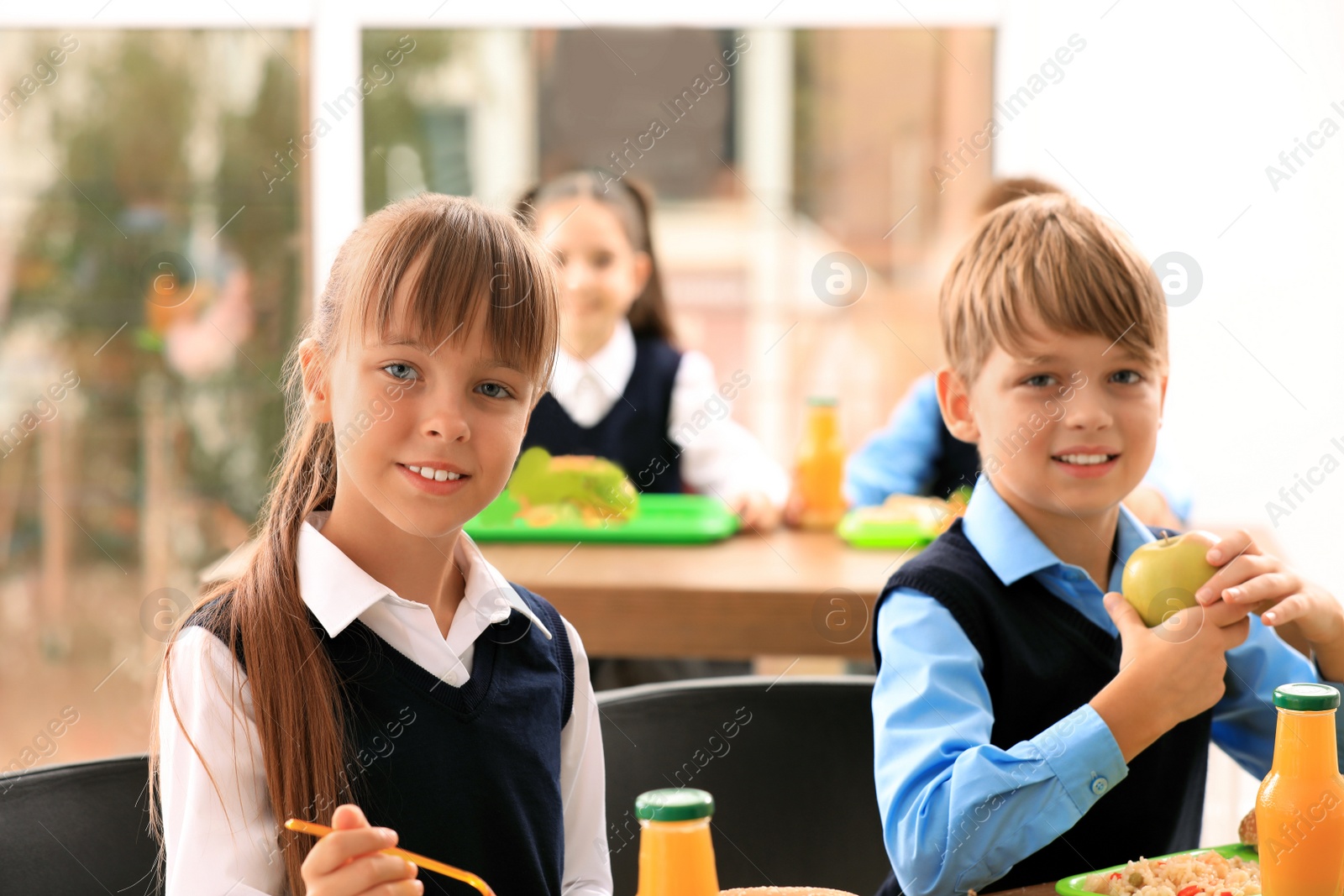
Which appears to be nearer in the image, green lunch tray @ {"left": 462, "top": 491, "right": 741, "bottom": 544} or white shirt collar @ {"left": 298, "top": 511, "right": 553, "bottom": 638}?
white shirt collar @ {"left": 298, "top": 511, "right": 553, "bottom": 638}

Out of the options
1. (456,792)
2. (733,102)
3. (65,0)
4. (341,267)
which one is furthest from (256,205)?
(456,792)

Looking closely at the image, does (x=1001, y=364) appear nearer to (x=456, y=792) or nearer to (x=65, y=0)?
(x=456, y=792)

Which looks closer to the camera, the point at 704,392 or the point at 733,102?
the point at 704,392

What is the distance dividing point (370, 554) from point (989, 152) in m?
2.42

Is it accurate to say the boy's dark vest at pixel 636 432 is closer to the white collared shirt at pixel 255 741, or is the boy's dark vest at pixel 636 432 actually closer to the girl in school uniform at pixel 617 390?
the girl in school uniform at pixel 617 390

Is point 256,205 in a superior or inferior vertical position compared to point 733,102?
inferior

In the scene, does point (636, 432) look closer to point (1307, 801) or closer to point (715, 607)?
point (715, 607)

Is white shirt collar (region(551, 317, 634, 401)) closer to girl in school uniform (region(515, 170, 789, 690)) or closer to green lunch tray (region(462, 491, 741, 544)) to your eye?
girl in school uniform (region(515, 170, 789, 690))

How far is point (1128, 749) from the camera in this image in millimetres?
839

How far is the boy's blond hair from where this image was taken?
3.24ft

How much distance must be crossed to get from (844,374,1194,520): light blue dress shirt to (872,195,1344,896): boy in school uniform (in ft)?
3.51

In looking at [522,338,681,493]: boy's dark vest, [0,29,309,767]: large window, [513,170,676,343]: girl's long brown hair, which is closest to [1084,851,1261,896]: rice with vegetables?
[522,338,681,493]: boy's dark vest

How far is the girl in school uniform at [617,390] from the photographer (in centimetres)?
232
